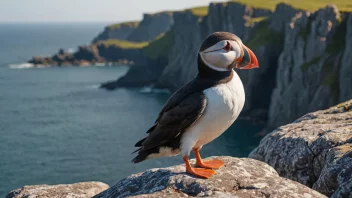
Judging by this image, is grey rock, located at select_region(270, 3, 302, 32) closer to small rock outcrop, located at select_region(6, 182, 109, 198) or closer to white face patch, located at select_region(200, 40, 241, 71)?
small rock outcrop, located at select_region(6, 182, 109, 198)

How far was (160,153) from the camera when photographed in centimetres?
1091

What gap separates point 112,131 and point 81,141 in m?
9.25

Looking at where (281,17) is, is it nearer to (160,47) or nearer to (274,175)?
(160,47)

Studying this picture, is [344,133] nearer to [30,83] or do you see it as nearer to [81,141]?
[81,141]

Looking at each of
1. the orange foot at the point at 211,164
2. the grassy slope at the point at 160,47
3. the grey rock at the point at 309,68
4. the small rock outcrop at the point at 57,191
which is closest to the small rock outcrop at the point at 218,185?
the orange foot at the point at 211,164

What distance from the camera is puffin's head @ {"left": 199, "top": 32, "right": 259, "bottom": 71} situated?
10.1 m

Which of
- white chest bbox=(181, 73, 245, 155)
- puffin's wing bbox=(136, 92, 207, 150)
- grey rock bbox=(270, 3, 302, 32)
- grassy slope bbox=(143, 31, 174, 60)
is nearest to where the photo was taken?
white chest bbox=(181, 73, 245, 155)

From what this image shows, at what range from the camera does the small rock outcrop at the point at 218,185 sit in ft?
31.5

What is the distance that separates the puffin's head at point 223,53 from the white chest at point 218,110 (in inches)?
15.5

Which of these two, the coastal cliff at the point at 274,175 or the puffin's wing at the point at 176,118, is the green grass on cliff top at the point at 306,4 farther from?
the puffin's wing at the point at 176,118

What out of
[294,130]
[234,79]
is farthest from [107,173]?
[234,79]

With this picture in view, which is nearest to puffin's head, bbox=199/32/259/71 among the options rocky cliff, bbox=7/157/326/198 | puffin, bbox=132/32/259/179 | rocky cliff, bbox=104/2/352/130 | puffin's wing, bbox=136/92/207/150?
puffin, bbox=132/32/259/179

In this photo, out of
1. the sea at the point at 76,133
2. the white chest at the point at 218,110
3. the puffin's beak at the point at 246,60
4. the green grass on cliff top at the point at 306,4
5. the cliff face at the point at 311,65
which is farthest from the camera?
the green grass on cliff top at the point at 306,4

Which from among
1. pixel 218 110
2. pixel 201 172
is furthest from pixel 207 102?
pixel 201 172
